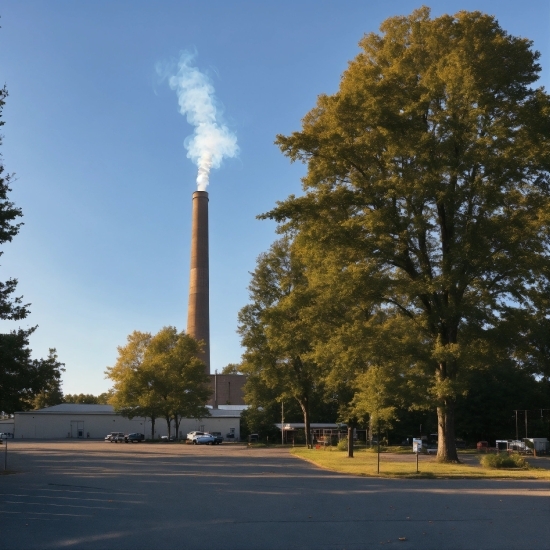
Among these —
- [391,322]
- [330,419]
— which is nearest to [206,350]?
[330,419]

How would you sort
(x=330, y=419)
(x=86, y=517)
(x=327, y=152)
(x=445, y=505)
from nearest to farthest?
(x=86, y=517) < (x=445, y=505) < (x=327, y=152) < (x=330, y=419)

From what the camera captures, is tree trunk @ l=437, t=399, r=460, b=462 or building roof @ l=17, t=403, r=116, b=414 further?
building roof @ l=17, t=403, r=116, b=414

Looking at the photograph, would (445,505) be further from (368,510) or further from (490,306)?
(490,306)

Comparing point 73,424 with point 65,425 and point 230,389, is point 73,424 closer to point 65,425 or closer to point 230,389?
point 65,425

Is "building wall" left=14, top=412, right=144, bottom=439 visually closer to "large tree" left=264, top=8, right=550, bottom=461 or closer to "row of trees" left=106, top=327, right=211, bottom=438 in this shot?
"row of trees" left=106, top=327, right=211, bottom=438

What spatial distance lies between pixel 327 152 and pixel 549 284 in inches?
443

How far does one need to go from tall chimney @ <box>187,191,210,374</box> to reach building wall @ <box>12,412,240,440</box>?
1350 cm

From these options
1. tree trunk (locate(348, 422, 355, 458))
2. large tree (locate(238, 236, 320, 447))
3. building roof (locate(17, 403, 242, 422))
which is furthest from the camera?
building roof (locate(17, 403, 242, 422))

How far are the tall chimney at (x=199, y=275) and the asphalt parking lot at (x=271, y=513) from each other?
5903 centimetres

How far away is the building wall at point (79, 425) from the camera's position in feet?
293

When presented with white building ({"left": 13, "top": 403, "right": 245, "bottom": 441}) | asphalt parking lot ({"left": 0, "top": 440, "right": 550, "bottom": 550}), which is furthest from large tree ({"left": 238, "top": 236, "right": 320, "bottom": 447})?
white building ({"left": 13, "top": 403, "right": 245, "bottom": 441})

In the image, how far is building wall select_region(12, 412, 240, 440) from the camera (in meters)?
89.4

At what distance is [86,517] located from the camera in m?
13.7

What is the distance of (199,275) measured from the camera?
266 ft
